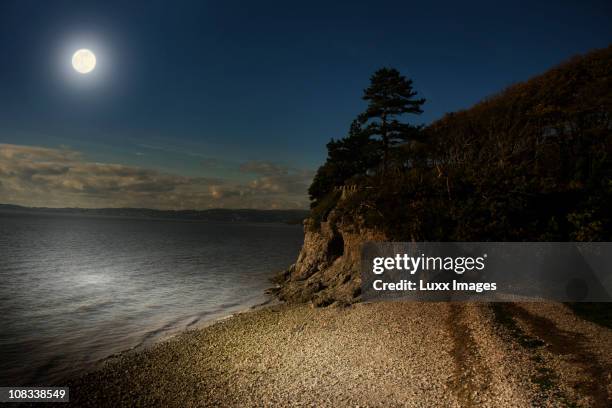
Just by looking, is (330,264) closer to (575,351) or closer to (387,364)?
(387,364)

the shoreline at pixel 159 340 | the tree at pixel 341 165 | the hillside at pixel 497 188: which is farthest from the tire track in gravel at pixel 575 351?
the tree at pixel 341 165

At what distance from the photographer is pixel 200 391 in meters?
13.1

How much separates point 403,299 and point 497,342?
8.21m

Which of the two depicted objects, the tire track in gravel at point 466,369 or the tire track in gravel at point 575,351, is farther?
the tire track in gravel at point 466,369

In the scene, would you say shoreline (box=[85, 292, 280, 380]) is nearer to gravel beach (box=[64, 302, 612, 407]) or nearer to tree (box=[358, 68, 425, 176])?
gravel beach (box=[64, 302, 612, 407])

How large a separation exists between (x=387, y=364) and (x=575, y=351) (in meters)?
7.81

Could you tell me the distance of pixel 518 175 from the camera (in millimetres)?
25391

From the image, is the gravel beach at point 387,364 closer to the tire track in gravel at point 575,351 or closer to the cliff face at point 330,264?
the tire track in gravel at point 575,351

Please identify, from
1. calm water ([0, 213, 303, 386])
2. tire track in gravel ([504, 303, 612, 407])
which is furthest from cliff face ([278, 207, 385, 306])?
tire track in gravel ([504, 303, 612, 407])

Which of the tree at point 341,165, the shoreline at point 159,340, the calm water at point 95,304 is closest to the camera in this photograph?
the shoreline at point 159,340

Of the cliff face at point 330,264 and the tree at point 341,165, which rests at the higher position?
the tree at point 341,165

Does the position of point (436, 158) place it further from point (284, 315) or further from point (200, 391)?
point (200, 391)

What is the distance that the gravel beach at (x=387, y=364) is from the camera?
38.2 feet

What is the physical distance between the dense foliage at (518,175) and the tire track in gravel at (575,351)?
739 cm
